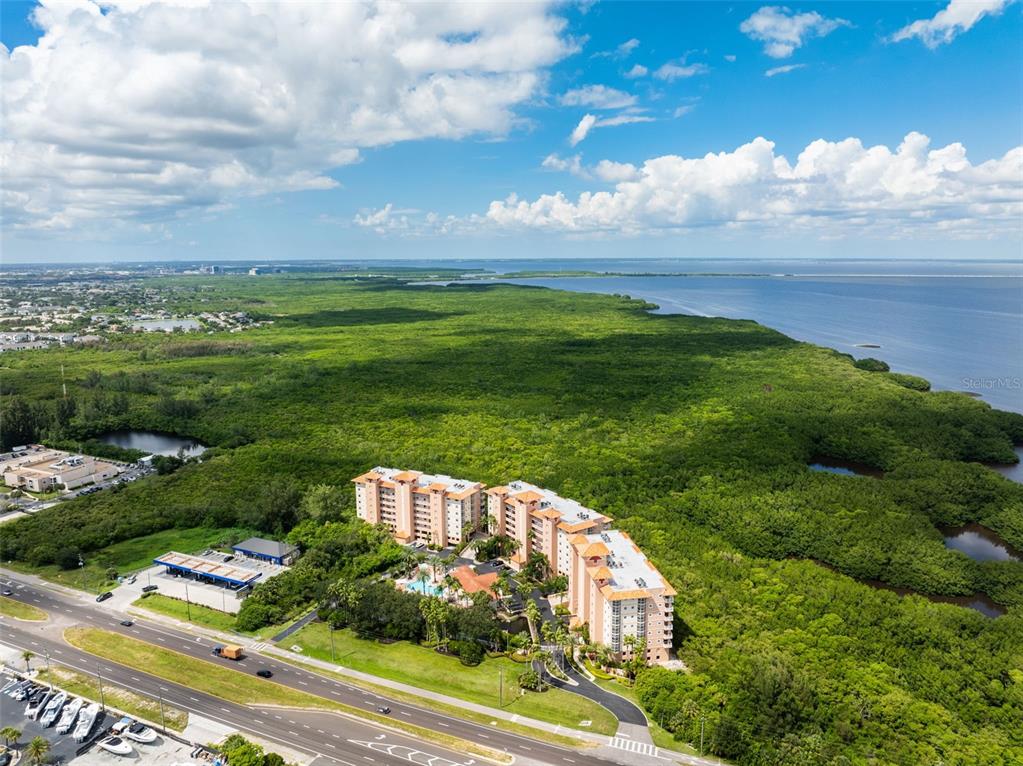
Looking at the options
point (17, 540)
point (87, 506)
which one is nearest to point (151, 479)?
point (87, 506)

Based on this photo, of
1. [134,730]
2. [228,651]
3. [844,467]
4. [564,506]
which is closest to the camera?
[134,730]

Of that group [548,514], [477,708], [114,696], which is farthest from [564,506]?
[114,696]

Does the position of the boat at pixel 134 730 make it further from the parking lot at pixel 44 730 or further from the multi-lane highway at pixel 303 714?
the multi-lane highway at pixel 303 714

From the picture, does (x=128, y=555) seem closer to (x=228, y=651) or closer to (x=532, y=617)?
(x=228, y=651)

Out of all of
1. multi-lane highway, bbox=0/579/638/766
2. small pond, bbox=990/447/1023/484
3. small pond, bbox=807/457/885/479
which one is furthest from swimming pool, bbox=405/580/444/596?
small pond, bbox=990/447/1023/484

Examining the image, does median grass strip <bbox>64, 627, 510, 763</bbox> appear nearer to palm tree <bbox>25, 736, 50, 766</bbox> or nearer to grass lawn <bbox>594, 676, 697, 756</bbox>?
palm tree <bbox>25, 736, 50, 766</bbox>

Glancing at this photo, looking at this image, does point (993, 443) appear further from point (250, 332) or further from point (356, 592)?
point (250, 332)
